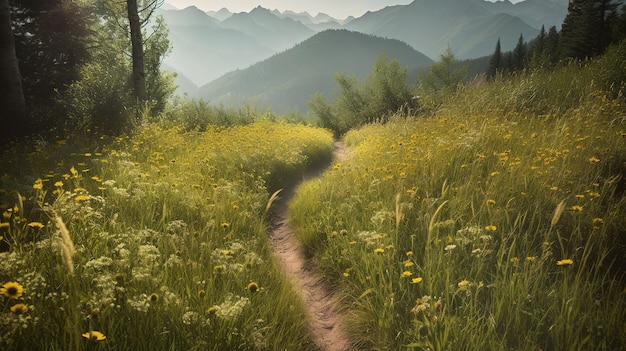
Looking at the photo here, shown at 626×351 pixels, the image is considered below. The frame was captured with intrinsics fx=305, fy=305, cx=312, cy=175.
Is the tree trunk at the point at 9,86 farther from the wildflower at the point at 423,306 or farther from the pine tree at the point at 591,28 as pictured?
the pine tree at the point at 591,28

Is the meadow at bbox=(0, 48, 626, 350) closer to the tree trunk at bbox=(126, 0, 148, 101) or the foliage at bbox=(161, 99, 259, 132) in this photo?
the tree trunk at bbox=(126, 0, 148, 101)

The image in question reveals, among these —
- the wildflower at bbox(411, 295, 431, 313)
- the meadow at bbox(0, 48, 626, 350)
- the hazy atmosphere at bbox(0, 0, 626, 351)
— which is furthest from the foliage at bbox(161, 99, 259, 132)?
the wildflower at bbox(411, 295, 431, 313)

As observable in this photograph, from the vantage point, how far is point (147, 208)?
3895 millimetres

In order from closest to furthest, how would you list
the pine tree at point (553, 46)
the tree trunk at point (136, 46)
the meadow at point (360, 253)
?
the meadow at point (360, 253)
the tree trunk at point (136, 46)
the pine tree at point (553, 46)

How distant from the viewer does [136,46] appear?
1156 centimetres

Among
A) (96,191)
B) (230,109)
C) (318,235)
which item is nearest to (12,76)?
(96,191)

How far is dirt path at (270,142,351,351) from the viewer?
285 centimetres

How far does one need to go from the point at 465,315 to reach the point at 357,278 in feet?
3.70

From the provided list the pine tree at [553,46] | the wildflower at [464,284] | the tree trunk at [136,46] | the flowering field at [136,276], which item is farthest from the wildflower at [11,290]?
the pine tree at [553,46]

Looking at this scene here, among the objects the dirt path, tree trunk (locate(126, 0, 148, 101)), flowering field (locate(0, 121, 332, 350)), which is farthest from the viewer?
tree trunk (locate(126, 0, 148, 101))

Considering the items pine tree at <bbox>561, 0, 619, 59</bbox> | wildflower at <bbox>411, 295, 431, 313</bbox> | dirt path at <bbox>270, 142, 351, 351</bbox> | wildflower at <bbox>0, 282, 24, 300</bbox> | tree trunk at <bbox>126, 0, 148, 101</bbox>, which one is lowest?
dirt path at <bbox>270, 142, 351, 351</bbox>

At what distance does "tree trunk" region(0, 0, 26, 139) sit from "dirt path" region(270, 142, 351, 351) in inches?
328

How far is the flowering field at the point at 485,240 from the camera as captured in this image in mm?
2229

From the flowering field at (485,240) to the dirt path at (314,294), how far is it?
0.16m
